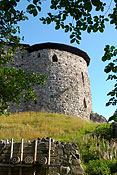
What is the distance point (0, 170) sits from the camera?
6.88 m

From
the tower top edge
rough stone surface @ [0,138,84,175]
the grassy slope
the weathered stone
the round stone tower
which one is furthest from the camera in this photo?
the tower top edge

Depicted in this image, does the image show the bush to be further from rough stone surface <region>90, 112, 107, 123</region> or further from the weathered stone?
rough stone surface <region>90, 112, 107, 123</region>

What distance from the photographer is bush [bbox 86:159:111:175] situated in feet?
26.7

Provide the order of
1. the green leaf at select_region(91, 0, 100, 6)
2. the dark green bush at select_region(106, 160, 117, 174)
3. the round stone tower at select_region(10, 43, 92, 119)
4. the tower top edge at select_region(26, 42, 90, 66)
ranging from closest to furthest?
the green leaf at select_region(91, 0, 100, 6)
the dark green bush at select_region(106, 160, 117, 174)
the round stone tower at select_region(10, 43, 92, 119)
the tower top edge at select_region(26, 42, 90, 66)

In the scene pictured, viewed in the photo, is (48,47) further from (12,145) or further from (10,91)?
(12,145)

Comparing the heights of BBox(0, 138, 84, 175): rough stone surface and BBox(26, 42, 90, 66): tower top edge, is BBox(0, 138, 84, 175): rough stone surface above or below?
below

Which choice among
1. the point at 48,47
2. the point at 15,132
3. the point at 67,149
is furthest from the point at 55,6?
the point at 48,47

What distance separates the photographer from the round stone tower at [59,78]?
80.7 ft

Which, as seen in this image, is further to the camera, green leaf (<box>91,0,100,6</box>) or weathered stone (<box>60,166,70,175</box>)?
weathered stone (<box>60,166,70,175</box>)

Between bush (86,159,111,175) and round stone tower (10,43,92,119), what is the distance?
50.3ft

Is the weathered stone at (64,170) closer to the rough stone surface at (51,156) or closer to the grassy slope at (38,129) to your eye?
the rough stone surface at (51,156)

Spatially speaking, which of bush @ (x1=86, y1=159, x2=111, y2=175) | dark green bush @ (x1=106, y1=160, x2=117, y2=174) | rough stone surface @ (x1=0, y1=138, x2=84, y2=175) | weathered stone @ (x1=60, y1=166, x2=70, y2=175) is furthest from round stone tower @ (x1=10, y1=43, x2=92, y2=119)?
weathered stone @ (x1=60, y1=166, x2=70, y2=175)

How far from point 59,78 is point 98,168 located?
59.0 feet

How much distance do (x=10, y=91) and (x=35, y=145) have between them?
313cm
